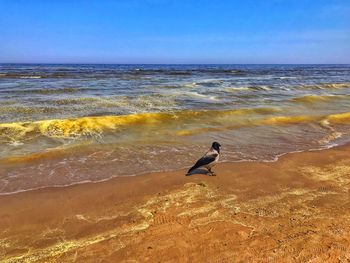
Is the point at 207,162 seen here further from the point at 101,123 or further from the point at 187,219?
the point at 101,123

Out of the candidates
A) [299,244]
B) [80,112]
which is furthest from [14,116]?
[299,244]

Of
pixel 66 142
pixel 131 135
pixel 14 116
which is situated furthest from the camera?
pixel 14 116

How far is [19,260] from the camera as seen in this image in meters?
4.14

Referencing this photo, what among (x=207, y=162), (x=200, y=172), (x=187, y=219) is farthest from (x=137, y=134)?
(x=187, y=219)

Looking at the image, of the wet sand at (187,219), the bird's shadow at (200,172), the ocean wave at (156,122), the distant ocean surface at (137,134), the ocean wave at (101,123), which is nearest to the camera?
the wet sand at (187,219)

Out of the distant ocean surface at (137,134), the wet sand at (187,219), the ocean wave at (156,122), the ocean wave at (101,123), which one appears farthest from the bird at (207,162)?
the ocean wave at (101,123)

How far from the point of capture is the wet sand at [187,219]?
4238 mm

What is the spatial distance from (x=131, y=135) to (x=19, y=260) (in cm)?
651

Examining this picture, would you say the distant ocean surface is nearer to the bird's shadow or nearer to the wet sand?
the bird's shadow

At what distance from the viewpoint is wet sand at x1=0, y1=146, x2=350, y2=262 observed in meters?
4.24

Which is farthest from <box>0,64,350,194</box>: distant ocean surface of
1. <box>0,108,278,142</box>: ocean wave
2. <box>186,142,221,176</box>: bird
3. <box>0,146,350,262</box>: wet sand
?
<box>0,146,350,262</box>: wet sand

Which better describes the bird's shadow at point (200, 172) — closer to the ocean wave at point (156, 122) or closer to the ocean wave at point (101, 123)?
the ocean wave at point (156, 122)

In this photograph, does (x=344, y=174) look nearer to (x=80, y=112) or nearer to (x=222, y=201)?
(x=222, y=201)

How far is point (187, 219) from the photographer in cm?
505
